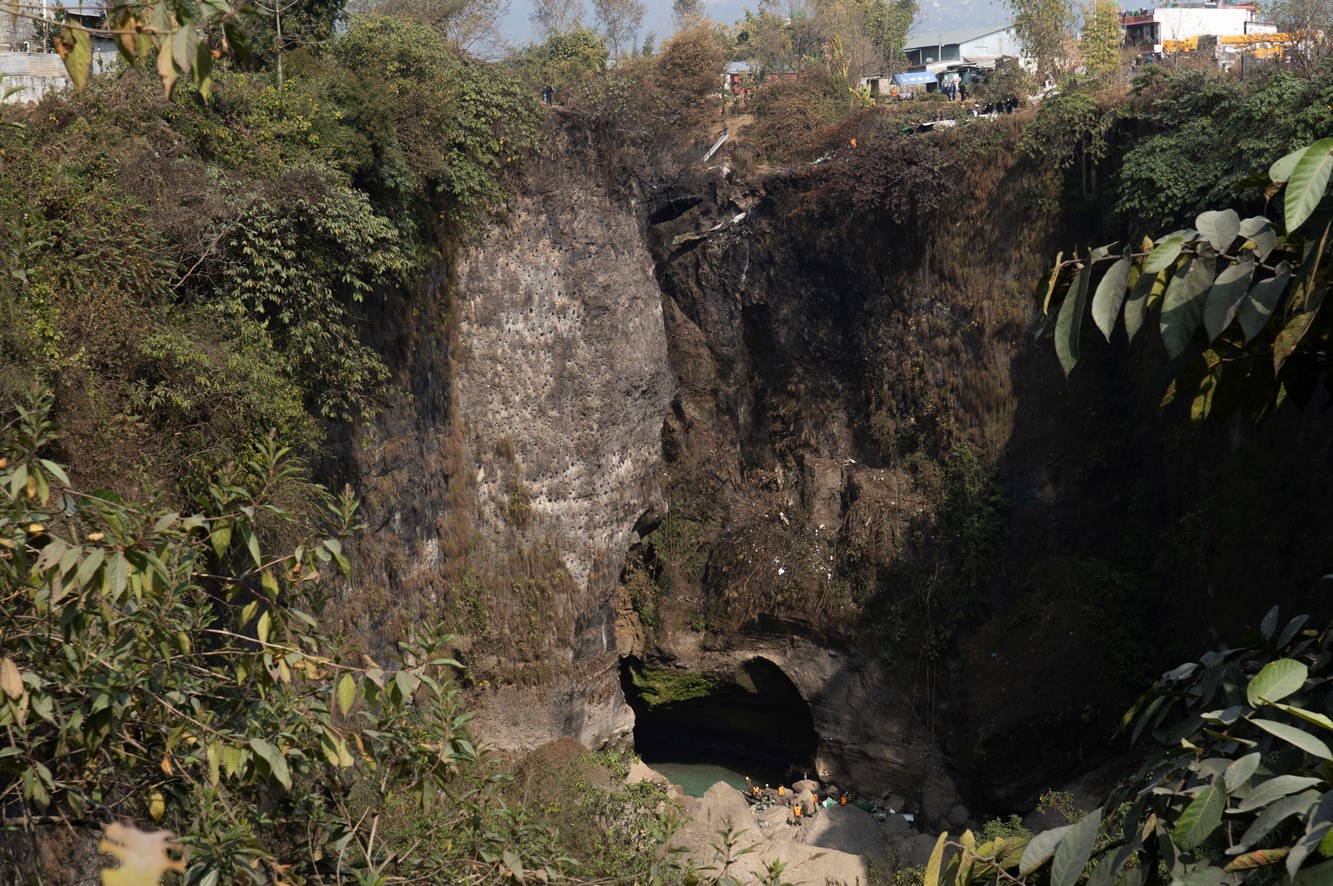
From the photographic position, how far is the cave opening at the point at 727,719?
17938 millimetres

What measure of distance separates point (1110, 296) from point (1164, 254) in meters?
0.16

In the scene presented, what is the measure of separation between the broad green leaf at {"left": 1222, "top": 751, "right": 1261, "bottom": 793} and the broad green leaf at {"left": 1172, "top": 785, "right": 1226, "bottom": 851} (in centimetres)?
3

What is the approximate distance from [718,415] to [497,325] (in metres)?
4.63

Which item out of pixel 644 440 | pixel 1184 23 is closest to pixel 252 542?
pixel 644 440

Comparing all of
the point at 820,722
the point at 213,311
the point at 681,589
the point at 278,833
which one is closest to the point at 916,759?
the point at 820,722

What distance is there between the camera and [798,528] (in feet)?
59.1

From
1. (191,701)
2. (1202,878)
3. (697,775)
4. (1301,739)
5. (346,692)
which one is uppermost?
(1301,739)

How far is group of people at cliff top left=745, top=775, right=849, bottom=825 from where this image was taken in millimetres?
16562

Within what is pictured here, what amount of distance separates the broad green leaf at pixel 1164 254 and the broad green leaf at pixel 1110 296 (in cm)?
6

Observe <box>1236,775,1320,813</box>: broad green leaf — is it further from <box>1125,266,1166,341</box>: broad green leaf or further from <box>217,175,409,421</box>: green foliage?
<box>217,175,409,421</box>: green foliage

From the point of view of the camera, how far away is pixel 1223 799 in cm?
245

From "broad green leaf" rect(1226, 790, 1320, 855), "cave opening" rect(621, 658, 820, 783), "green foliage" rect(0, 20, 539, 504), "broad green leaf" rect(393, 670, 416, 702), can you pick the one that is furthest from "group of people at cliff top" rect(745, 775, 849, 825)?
"broad green leaf" rect(1226, 790, 1320, 855)

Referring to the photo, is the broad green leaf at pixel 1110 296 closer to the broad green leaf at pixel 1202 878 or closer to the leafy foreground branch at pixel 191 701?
the broad green leaf at pixel 1202 878

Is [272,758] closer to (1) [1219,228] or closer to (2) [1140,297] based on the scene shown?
(2) [1140,297]
